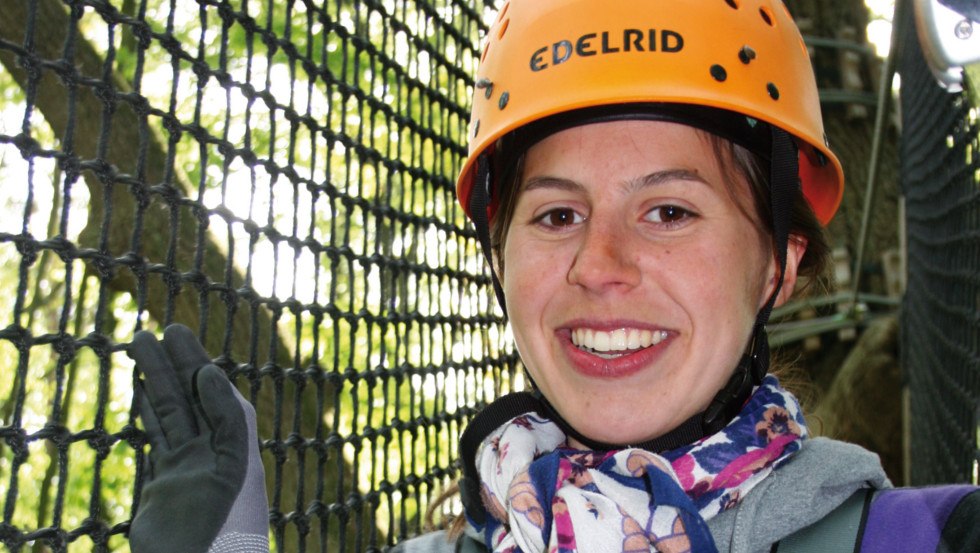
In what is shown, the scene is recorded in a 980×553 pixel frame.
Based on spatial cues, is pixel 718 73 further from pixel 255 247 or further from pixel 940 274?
→ pixel 940 274

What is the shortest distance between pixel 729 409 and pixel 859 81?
2.75m

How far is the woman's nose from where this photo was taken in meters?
1.52

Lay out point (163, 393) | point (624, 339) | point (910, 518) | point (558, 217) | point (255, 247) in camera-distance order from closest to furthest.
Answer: point (910, 518), point (163, 393), point (624, 339), point (558, 217), point (255, 247)

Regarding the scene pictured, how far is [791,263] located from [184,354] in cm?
106

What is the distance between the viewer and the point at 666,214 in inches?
62.6

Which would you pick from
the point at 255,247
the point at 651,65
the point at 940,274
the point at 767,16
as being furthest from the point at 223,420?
the point at 940,274

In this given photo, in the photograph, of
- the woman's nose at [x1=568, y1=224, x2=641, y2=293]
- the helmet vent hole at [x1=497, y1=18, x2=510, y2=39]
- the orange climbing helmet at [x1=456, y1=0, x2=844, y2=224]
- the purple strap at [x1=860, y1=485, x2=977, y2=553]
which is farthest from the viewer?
the helmet vent hole at [x1=497, y1=18, x2=510, y2=39]

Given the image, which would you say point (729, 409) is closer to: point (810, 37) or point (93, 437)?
point (93, 437)

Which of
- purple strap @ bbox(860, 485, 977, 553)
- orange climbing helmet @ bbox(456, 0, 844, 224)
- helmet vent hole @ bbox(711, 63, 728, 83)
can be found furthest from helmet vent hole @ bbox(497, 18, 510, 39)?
purple strap @ bbox(860, 485, 977, 553)

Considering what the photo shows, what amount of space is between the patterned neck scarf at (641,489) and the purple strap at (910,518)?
158 mm

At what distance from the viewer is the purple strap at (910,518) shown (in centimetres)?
129

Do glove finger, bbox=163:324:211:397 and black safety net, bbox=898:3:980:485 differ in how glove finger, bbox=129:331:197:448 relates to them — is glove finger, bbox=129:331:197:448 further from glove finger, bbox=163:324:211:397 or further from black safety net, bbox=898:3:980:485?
black safety net, bbox=898:3:980:485

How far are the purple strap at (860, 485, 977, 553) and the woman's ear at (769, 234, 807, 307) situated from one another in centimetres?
47

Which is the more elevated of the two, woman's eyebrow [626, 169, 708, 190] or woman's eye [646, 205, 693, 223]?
woman's eyebrow [626, 169, 708, 190]
